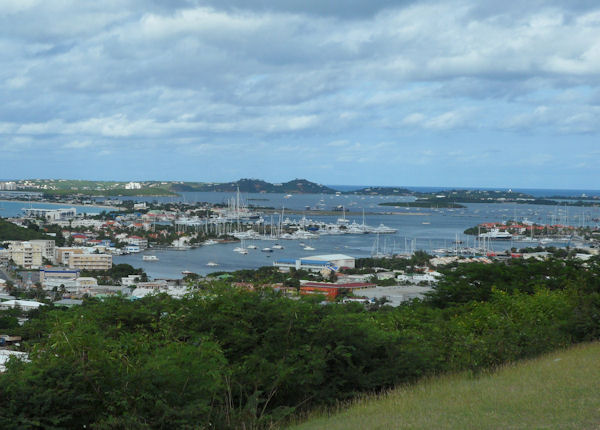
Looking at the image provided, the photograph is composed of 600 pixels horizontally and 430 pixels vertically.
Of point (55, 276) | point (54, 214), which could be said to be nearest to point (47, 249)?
point (55, 276)

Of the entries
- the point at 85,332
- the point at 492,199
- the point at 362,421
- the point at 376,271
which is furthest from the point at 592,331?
the point at 492,199

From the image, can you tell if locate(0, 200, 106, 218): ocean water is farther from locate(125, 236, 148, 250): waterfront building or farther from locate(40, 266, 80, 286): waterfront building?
locate(40, 266, 80, 286): waterfront building

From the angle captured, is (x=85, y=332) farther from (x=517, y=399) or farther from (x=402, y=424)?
(x=517, y=399)

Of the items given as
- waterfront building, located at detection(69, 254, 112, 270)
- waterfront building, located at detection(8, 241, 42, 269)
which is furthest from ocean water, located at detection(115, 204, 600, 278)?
waterfront building, located at detection(8, 241, 42, 269)

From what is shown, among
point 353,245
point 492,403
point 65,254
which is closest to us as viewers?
point 492,403

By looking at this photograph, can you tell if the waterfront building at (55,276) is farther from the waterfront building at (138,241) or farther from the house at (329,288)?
the waterfront building at (138,241)

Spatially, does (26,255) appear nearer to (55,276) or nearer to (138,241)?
(55,276)
